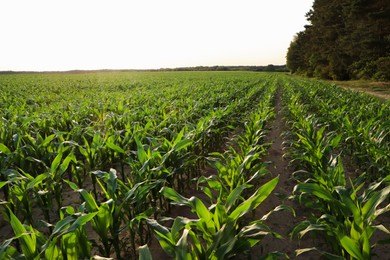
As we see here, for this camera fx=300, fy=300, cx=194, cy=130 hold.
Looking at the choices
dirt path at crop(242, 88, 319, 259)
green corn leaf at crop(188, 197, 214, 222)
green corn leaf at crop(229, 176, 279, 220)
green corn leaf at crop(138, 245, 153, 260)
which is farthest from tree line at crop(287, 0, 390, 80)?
green corn leaf at crop(138, 245, 153, 260)

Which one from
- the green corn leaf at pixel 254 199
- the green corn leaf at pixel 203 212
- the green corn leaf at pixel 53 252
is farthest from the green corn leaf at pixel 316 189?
the green corn leaf at pixel 53 252

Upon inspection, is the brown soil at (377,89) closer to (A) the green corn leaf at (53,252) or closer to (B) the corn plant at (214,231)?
(B) the corn plant at (214,231)

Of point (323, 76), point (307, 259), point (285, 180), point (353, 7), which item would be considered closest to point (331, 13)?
point (323, 76)

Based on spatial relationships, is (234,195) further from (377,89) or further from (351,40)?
(351,40)

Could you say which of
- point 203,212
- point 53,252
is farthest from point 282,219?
point 53,252

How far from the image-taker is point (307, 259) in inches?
107

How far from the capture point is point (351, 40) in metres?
25.6

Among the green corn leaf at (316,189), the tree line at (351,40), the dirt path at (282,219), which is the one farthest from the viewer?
the tree line at (351,40)

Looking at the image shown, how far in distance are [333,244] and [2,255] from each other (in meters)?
2.17

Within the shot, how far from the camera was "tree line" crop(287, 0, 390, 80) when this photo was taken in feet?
70.6

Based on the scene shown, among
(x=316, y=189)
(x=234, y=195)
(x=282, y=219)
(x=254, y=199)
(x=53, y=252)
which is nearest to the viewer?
(x=53, y=252)

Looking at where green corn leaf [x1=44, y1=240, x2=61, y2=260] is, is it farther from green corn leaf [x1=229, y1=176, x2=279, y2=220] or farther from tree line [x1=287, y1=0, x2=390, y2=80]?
tree line [x1=287, y1=0, x2=390, y2=80]

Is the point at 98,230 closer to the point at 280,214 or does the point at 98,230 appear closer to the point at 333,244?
the point at 333,244

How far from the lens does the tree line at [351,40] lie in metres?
21.5
